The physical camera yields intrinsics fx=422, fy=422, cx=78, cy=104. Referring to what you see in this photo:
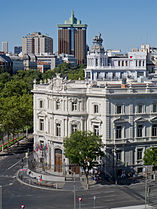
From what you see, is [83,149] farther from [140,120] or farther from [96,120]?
[140,120]

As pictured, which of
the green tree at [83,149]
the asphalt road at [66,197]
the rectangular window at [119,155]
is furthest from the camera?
the rectangular window at [119,155]

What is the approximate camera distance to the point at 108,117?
7131cm

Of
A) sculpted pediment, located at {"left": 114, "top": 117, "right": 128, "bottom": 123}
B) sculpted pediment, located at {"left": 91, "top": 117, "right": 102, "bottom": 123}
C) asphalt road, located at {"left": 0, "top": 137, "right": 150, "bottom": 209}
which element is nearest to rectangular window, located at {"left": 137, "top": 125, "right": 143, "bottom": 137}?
sculpted pediment, located at {"left": 114, "top": 117, "right": 128, "bottom": 123}

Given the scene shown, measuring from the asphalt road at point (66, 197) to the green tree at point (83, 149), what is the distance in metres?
4.46

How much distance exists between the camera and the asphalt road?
5822 centimetres

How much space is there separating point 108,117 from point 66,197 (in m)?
16.3

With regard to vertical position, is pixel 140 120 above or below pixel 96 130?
above

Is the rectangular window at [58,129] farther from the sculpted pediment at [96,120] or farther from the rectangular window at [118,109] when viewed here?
the rectangular window at [118,109]

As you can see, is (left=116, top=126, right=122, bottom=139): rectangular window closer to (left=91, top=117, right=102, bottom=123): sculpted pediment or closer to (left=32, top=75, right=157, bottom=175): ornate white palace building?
(left=32, top=75, right=157, bottom=175): ornate white palace building

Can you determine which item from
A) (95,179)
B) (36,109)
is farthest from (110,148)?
(36,109)

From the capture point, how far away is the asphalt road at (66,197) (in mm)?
58219

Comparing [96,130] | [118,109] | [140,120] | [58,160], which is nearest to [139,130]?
[140,120]

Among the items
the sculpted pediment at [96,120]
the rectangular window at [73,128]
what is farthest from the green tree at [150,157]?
the rectangular window at [73,128]

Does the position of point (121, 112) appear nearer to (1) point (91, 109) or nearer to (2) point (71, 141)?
(1) point (91, 109)
